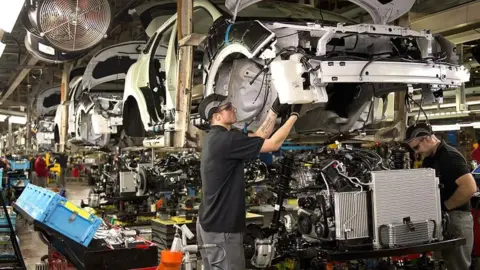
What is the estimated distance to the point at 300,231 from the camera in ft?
13.7

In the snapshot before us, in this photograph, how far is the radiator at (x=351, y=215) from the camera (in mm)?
3705

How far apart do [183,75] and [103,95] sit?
12.3 feet

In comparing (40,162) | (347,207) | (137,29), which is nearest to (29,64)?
(137,29)

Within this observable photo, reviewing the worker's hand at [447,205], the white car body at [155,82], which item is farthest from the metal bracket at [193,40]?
the worker's hand at [447,205]

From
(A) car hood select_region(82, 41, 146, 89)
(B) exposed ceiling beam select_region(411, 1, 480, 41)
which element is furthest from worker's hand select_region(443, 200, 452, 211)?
(A) car hood select_region(82, 41, 146, 89)

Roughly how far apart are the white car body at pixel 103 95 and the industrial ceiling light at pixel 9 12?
397 centimetres

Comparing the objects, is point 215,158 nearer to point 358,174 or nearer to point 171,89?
point 358,174

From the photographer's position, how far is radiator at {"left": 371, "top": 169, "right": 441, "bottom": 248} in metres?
3.74

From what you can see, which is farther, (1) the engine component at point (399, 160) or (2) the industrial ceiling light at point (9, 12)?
(1) the engine component at point (399, 160)

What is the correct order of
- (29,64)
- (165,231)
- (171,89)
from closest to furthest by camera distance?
1. (171,89)
2. (165,231)
3. (29,64)

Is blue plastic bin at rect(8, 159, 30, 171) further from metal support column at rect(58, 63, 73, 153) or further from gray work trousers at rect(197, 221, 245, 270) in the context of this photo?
gray work trousers at rect(197, 221, 245, 270)

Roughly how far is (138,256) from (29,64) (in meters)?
7.66

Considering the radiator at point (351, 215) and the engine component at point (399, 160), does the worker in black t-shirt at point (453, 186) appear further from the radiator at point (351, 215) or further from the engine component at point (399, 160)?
the radiator at point (351, 215)

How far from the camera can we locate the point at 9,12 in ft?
12.6
